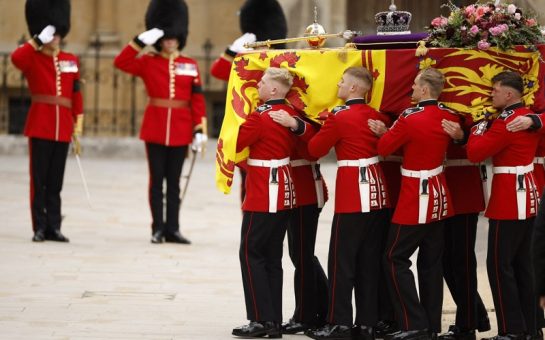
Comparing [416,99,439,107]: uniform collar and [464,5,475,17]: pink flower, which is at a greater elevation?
[464,5,475,17]: pink flower

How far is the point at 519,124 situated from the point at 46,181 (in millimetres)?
4993

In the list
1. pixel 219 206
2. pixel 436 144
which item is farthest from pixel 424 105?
pixel 219 206

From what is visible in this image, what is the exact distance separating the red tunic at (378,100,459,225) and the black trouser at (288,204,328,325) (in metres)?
0.65

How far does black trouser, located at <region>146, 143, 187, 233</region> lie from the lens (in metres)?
10.9

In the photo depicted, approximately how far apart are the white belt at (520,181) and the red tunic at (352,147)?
2.01 feet

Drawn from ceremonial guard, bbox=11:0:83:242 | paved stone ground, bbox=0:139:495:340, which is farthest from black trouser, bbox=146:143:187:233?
ceremonial guard, bbox=11:0:83:242

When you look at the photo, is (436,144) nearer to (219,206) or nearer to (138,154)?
(219,206)

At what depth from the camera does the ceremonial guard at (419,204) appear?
6875 mm

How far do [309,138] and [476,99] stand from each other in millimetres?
888

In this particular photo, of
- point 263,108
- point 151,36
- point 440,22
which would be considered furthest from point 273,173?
point 151,36

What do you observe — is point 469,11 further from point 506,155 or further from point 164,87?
point 164,87

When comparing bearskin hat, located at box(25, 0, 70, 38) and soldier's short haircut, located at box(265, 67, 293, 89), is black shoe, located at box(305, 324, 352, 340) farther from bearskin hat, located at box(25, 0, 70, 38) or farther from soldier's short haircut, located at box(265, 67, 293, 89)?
bearskin hat, located at box(25, 0, 70, 38)

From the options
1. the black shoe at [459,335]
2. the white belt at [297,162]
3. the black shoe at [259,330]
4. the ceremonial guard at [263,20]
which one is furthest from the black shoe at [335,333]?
the ceremonial guard at [263,20]

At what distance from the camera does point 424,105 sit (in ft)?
22.8
